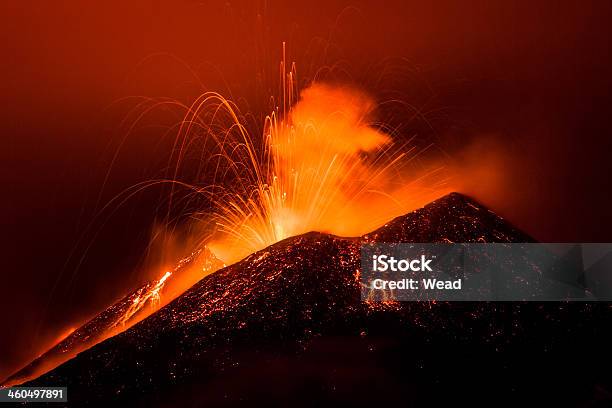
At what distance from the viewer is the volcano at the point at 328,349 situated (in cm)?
1461

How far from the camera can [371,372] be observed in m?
14.8

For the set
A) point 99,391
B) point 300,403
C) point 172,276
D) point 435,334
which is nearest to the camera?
point 300,403

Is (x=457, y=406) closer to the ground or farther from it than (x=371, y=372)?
closer to the ground

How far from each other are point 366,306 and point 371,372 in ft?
8.19

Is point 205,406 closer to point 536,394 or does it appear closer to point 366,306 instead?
point 366,306

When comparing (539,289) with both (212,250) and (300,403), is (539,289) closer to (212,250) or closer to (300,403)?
(300,403)

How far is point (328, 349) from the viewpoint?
15594 mm

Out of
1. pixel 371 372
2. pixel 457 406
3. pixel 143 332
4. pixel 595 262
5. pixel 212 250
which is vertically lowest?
pixel 457 406

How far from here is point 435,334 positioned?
16438mm

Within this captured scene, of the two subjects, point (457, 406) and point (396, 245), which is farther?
point (396, 245)

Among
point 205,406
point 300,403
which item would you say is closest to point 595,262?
point 300,403

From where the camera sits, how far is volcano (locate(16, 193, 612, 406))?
14609mm

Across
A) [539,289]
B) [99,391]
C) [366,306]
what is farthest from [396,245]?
[99,391]

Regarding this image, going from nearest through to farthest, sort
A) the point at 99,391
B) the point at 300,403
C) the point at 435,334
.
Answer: the point at 300,403 < the point at 99,391 < the point at 435,334
